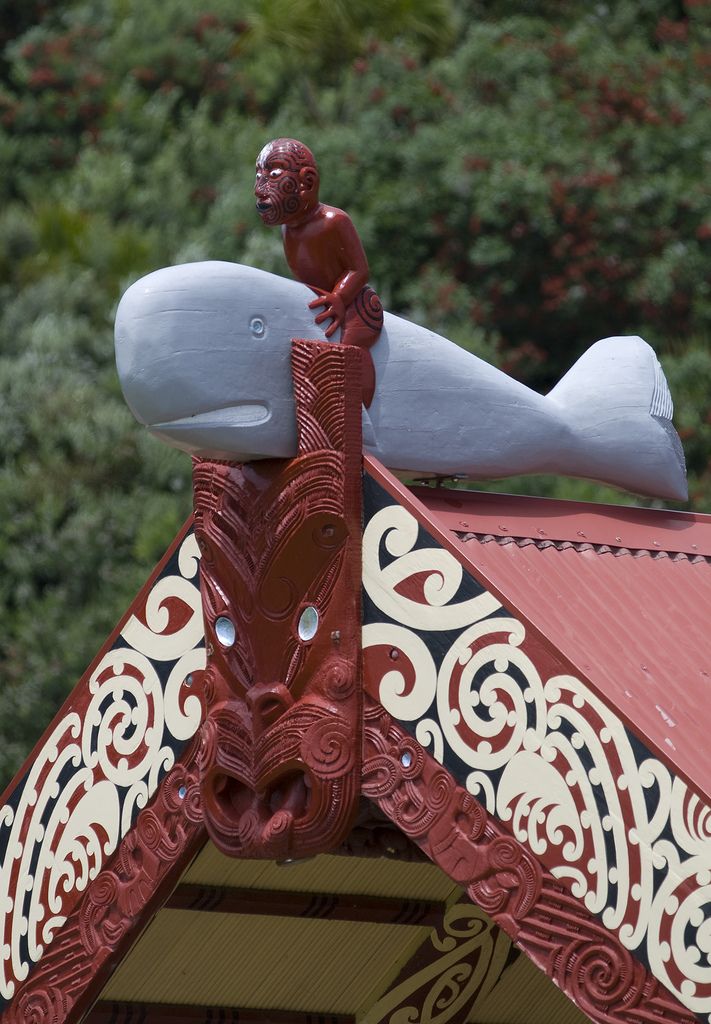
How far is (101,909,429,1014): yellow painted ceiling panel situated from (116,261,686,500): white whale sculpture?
1.50m

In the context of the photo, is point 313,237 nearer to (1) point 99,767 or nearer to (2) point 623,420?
(2) point 623,420

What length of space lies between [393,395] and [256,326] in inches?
16.4

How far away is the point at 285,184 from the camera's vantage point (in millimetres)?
4812

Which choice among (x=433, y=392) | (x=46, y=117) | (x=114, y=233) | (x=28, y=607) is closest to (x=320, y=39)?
(x=46, y=117)

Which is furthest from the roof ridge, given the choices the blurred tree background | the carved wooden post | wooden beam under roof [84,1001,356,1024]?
the blurred tree background

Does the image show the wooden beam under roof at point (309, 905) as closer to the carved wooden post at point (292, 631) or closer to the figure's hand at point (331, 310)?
the carved wooden post at point (292, 631)

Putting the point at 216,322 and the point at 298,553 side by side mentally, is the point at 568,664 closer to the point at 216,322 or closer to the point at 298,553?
the point at 298,553

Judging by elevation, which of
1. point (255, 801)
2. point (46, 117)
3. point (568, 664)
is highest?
point (568, 664)

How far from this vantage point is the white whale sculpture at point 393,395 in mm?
4516

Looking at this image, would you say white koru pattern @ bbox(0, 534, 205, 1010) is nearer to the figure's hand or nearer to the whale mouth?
the whale mouth

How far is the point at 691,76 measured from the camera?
15.3m

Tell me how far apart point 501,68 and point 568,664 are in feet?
40.0

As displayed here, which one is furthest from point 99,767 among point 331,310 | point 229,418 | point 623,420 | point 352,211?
point 352,211

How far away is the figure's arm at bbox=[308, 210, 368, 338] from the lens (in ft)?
15.5
